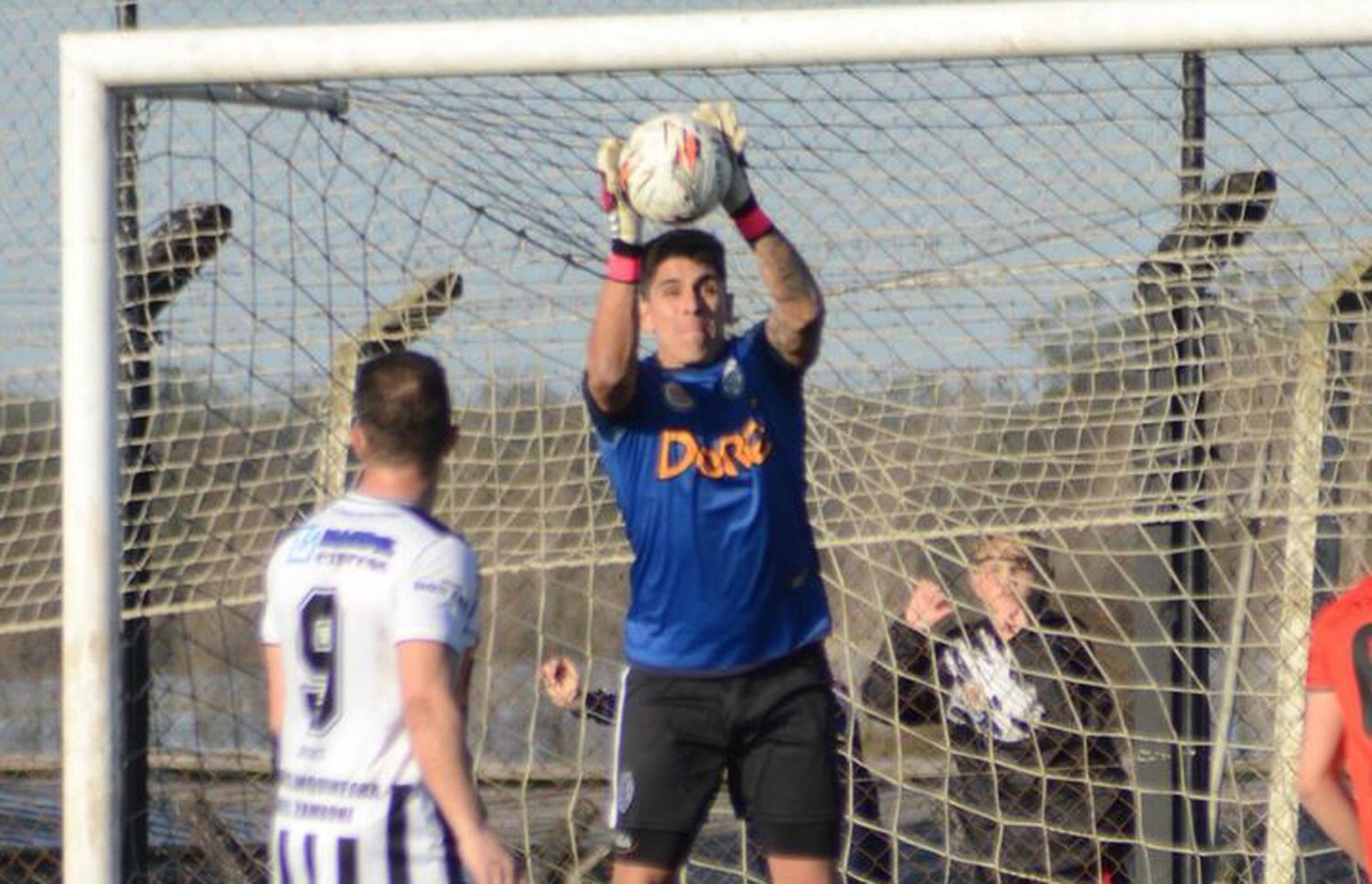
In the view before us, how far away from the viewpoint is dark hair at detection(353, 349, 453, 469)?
3.75m

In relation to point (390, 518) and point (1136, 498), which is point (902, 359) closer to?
point (1136, 498)

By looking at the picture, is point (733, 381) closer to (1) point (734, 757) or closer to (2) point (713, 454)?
(2) point (713, 454)

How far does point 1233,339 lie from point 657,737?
2076 millimetres

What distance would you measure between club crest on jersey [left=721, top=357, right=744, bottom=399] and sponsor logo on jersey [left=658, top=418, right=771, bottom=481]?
0.08m

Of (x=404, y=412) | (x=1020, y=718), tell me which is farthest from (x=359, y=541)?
(x=1020, y=718)

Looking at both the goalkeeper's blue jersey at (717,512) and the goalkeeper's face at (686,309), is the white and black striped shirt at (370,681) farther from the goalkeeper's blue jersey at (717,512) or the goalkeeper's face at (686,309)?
the goalkeeper's face at (686,309)

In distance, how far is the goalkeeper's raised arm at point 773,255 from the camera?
434 centimetres

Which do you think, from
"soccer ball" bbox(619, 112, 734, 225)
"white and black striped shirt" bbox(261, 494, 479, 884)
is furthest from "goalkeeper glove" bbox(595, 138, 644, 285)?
"white and black striped shirt" bbox(261, 494, 479, 884)

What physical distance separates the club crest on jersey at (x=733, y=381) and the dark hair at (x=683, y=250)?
0.18 m

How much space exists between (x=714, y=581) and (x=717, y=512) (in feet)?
0.45

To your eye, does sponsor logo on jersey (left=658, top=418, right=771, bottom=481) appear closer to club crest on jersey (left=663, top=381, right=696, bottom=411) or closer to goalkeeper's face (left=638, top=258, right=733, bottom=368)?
club crest on jersey (left=663, top=381, right=696, bottom=411)

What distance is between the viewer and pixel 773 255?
436cm

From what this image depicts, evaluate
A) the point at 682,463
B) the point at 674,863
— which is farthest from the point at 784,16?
the point at 674,863

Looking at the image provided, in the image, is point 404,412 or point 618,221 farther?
point 618,221
